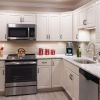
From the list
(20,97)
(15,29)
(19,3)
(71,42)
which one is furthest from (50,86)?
(19,3)

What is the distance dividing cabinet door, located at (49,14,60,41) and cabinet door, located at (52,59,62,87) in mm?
739

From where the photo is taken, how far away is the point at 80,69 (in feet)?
10.1

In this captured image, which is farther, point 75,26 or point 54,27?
point 54,27

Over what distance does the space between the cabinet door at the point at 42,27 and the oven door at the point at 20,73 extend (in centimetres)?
86

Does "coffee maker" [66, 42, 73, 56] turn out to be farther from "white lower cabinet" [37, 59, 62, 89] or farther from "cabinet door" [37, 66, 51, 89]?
"cabinet door" [37, 66, 51, 89]

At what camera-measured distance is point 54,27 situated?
4863 mm

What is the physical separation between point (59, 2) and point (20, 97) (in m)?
2.90

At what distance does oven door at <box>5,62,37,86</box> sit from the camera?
4.23m

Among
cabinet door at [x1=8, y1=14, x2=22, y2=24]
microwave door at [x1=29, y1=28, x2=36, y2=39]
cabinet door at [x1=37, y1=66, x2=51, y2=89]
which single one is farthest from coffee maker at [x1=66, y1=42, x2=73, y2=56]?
cabinet door at [x1=8, y1=14, x2=22, y2=24]

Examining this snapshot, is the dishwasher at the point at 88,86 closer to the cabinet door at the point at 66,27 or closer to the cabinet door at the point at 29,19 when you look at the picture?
the cabinet door at the point at 66,27

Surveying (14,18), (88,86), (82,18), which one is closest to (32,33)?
(14,18)

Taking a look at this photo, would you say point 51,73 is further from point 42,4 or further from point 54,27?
point 42,4

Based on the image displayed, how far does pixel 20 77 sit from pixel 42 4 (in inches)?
88.9

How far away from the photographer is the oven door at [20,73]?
4.23 meters
